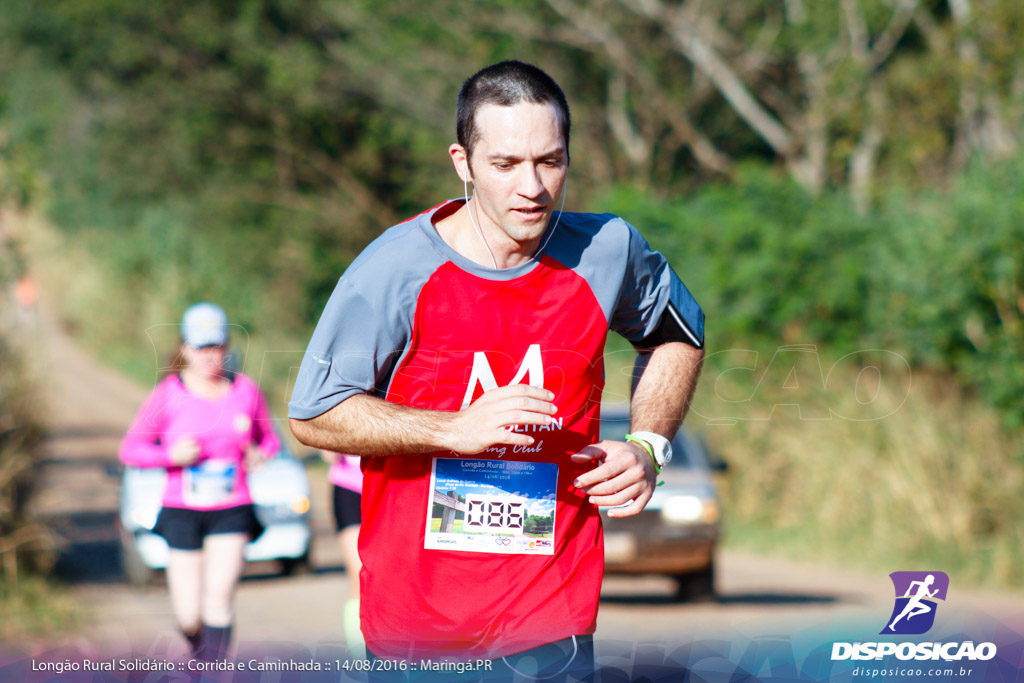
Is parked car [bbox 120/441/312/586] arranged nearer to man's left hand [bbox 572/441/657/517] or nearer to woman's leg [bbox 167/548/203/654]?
woman's leg [bbox 167/548/203/654]

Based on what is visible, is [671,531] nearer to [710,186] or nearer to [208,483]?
[208,483]

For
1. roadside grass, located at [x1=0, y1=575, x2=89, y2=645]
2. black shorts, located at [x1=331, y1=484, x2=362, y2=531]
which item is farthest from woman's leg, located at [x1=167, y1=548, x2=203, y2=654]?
roadside grass, located at [x1=0, y1=575, x2=89, y2=645]

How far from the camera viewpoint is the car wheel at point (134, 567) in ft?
38.9

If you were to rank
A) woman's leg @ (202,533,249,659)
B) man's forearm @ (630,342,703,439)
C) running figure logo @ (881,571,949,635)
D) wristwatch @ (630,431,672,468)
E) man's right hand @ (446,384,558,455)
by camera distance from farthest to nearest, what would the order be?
woman's leg @ (202,533,249,659) < running figure logo @ (881,571,949,635) < man's forearm @ (630,342,703,439) < wristwatch @ (630,431,672,468) < man's right hand @ (446,384,558,455)

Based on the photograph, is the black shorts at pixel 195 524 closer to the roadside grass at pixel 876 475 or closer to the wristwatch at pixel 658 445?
the wristwatch at pixel 658 445

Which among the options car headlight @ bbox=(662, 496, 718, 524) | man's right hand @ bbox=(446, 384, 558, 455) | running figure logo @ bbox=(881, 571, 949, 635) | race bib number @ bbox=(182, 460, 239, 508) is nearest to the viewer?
man's right hand @ bbox=(446, 384, 558, 455)

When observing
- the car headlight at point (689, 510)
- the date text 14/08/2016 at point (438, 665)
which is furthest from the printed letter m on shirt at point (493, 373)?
the car headlight at point (689, 510)

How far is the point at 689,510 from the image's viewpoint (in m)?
10.5

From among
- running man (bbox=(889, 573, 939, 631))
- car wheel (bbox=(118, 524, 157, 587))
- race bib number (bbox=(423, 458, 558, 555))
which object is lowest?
car wheel (bbox=(118, 524, 157, 587))

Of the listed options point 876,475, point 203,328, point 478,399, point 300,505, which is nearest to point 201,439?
point 203,328

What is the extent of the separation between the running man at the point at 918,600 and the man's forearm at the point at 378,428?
224 centimetres

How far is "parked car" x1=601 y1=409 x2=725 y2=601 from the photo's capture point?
33.9 feet

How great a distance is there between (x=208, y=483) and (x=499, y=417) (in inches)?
168

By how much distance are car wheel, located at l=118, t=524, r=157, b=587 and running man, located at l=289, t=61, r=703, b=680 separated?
31.1 feet
